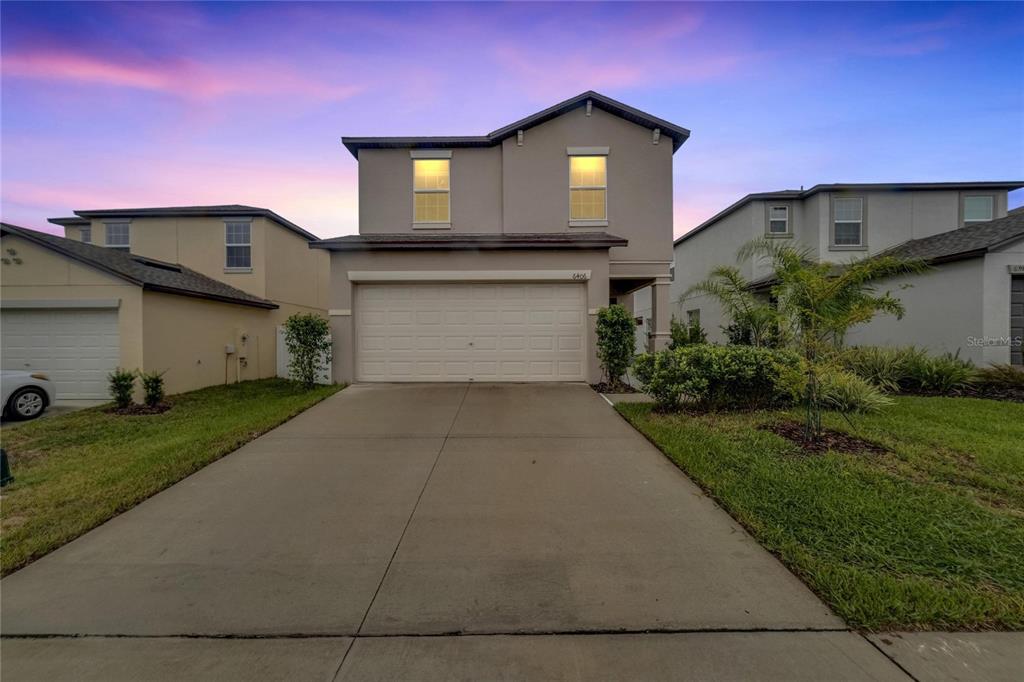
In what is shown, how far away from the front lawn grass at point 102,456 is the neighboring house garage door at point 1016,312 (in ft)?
55.0

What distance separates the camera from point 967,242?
39.2 ft

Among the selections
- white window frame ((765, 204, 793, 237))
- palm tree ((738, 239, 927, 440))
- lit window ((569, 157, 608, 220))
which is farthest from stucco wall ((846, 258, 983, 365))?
lit window ((569, 157, 608, 220))

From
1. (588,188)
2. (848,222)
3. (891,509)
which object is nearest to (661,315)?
(588,188)

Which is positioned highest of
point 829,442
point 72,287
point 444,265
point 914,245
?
point 914,245

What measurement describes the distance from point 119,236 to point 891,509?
22.1 metres

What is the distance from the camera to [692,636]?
97.6 inches

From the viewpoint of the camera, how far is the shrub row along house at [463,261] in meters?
10.5

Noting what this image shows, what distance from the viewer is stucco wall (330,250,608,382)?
10.6 metres

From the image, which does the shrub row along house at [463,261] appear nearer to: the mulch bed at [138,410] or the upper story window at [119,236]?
the upper story window at [119,236]

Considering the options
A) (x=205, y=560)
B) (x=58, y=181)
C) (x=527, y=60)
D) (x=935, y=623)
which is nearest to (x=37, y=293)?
(x=58, y=181)

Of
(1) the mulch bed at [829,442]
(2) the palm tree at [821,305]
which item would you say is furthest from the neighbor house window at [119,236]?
(1) the mulch bed at [829,442]

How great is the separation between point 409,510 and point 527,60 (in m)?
11.4

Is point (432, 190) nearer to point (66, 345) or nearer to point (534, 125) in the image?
point (534, 125)

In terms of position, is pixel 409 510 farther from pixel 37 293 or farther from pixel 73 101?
pixel 73 101
